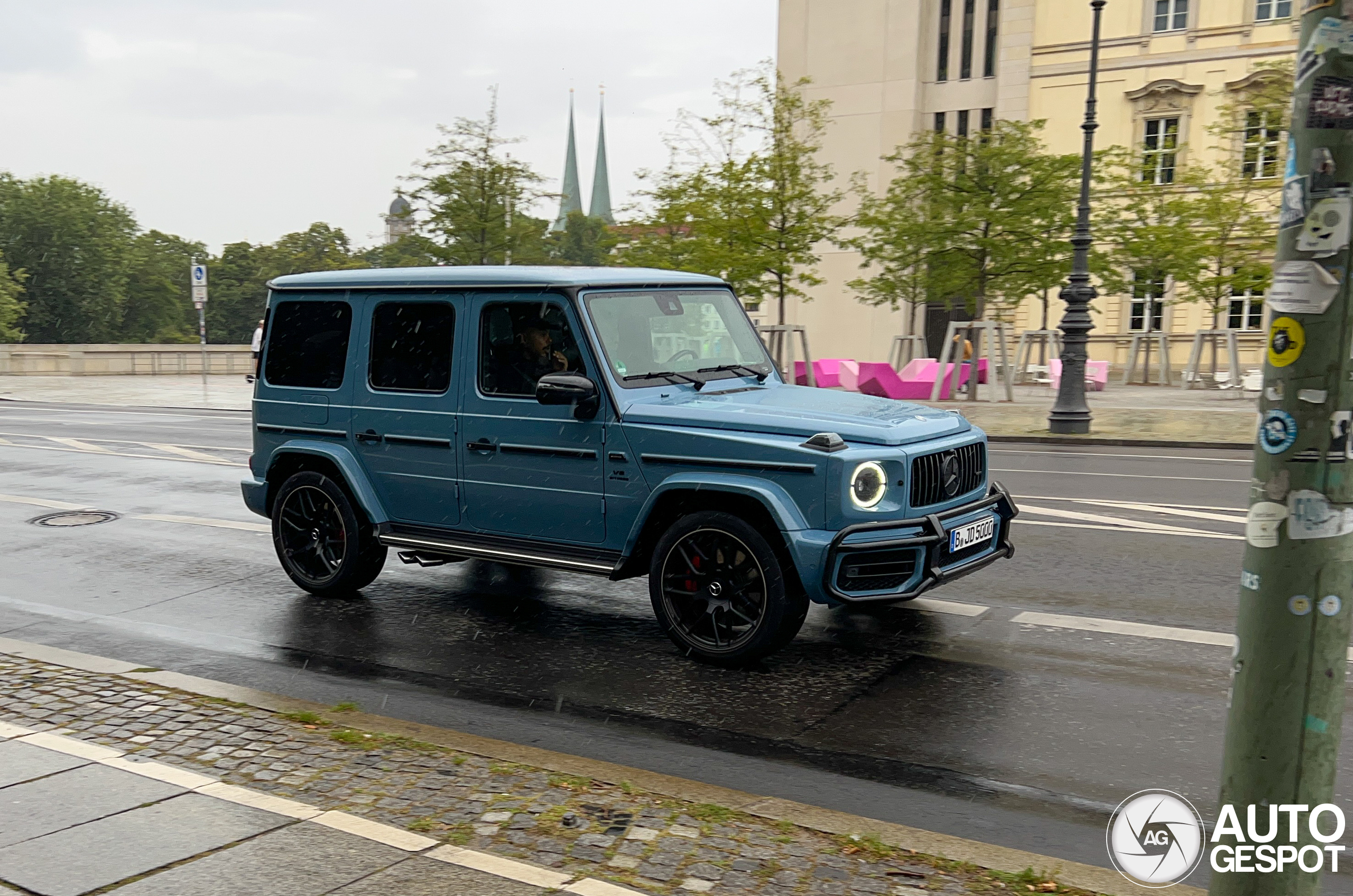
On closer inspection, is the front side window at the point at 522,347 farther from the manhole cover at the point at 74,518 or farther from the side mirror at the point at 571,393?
the manhole cover at the point at 74,518

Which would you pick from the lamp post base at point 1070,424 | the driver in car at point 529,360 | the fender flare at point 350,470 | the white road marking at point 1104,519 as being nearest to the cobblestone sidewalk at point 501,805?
the fender flare at point 350,470

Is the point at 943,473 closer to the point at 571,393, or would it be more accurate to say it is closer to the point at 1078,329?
the point at 571,393

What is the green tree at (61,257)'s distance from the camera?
7962 cm

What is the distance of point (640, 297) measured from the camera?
663 cm

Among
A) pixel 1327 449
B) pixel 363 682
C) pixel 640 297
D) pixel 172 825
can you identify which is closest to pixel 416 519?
pixel 363 682

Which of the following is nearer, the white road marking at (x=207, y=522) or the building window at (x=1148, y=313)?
the white road marking at (x=207, y=522)

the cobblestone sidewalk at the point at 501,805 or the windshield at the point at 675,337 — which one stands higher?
the windshield at the point at 675,337

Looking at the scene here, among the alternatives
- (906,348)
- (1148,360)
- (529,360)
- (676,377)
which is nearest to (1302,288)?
(676,377)

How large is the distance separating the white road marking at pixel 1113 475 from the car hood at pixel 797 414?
7976 millimetres

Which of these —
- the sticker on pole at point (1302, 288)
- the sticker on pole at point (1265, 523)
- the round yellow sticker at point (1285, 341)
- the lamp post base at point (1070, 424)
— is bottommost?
the lamp post base at point (1070, 424)

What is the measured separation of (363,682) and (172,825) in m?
2.10

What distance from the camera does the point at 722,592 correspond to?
582 centimetres

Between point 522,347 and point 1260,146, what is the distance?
3161cm

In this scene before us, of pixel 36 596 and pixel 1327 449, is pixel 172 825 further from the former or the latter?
pixel 36 596
